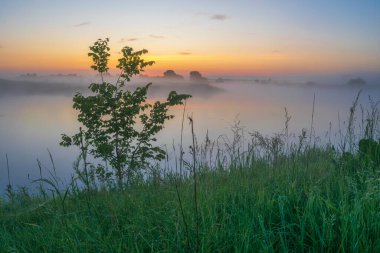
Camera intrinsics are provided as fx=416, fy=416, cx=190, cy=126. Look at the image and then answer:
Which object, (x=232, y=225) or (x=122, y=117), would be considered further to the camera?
(x=122, y=117)

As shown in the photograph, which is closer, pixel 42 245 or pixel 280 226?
pixel 280 226

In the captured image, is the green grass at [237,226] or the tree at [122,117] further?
the tree at [122,117]

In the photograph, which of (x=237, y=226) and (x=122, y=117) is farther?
(x=122, y=117)

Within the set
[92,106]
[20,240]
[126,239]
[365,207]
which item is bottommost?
[20,240]

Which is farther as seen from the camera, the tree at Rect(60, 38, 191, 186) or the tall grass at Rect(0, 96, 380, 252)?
the tree at Rect(60, 38, 191, 186)

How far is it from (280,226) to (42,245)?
2.52 m

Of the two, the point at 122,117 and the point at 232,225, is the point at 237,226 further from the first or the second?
the point at 122,117

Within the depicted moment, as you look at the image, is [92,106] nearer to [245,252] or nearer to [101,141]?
[101,141]

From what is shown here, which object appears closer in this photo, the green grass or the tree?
the green grass

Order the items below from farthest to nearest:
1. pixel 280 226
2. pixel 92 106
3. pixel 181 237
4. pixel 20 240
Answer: pixel 92 106 < pixel 20 240 < pixel 280 226 < pixel 181 237

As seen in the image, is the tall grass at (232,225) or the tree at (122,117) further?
the tree at (122,117)

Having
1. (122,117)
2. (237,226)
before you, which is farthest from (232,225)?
(122,117)

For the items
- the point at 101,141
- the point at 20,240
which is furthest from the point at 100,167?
the point at 20,240

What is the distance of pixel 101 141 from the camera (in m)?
10.6
